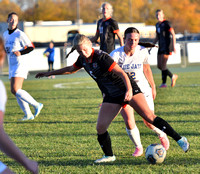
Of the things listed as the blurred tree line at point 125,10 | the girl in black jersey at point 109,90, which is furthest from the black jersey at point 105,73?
the blurred tree line at point 125,10

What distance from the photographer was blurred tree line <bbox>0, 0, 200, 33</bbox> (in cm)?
7894

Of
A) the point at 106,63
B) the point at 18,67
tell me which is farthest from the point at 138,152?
the point at 18,67

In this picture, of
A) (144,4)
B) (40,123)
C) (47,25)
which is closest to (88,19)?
(144,4)

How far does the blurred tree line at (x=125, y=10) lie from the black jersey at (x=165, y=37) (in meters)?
64.0

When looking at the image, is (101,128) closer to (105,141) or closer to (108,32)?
(105,141)

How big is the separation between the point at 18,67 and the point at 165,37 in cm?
640

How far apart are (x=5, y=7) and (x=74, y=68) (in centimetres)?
7552

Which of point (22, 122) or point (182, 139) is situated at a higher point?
point (182, 139)

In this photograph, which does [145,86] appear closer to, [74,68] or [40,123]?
[74,68]

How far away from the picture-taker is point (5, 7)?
78.1m

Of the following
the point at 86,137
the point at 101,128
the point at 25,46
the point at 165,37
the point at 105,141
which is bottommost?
the point at 86,137

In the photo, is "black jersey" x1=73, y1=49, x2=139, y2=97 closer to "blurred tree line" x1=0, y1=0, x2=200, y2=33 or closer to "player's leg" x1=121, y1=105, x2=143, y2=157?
"player's leg" x1=121, y1=105, x2=143, y2=157

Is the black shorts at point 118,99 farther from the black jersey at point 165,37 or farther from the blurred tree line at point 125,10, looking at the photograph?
the blurred tree line at point 125,10

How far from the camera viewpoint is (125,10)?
280 feet
